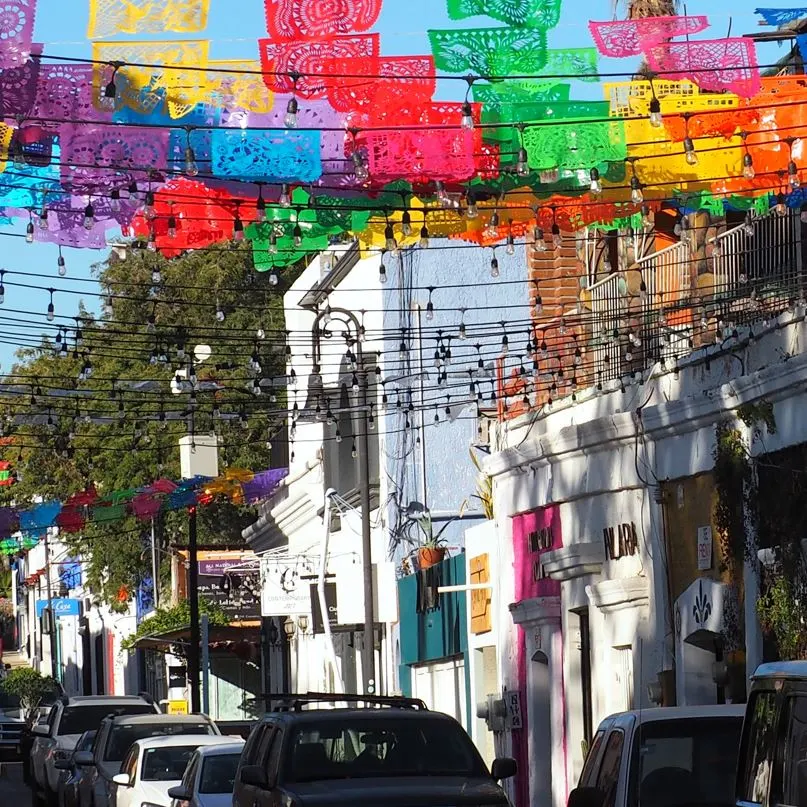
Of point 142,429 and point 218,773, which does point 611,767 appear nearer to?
point 218,773

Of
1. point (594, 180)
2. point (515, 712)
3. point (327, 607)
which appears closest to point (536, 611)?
point (515, 712)

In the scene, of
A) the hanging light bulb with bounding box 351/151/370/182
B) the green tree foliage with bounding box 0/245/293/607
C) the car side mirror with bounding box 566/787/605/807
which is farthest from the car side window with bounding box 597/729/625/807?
the green tree foliage with bounding box 0/245/293/607

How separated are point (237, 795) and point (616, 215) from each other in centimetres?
589

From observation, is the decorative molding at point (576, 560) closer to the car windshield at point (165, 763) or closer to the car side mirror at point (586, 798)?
the car windshield at point (165, 763)

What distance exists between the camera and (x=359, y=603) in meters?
30.2

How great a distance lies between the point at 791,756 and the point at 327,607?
2444 cm

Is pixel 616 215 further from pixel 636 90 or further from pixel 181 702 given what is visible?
pixel 181 702

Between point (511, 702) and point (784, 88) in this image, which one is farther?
point (511, 702)

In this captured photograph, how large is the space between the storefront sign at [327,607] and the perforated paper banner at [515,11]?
20.6 metres

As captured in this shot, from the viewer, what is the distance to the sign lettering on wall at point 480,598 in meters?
26.6

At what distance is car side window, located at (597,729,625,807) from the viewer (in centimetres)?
1185

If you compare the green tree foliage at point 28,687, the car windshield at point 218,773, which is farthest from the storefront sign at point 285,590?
the green tree foliage at point 28,687

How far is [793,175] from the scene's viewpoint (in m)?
14.5

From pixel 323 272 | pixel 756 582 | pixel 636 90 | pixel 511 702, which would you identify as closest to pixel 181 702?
pixel 323 272
